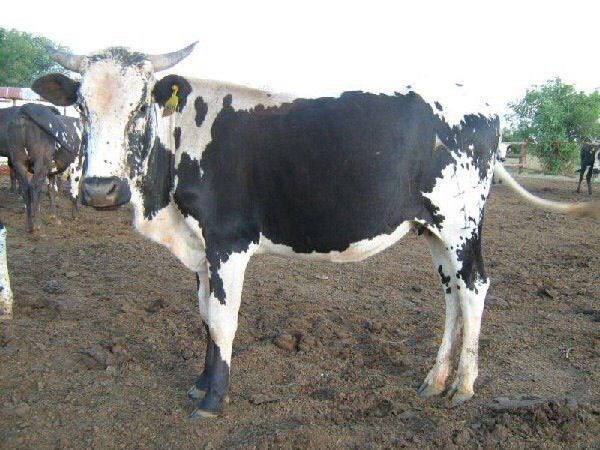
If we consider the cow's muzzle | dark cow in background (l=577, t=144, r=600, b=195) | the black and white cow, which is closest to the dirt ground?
the black and white cow

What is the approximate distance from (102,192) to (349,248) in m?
1.83

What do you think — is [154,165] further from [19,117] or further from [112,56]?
[19,117]

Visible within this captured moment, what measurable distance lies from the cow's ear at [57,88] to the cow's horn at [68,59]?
0.30 feet

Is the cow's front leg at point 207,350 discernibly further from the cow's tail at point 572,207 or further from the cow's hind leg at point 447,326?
the cow's tail at point 572,207

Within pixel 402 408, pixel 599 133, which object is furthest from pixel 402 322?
pixel 599 133

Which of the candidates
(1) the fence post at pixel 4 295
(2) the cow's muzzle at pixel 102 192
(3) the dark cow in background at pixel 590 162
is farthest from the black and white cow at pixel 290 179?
(3) the dark cow in background at pixel 590 162

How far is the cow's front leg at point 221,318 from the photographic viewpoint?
384cm

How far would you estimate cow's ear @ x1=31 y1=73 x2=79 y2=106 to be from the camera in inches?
148

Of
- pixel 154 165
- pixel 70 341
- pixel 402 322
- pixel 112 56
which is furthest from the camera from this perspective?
pixel 402 322

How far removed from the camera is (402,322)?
568 cm

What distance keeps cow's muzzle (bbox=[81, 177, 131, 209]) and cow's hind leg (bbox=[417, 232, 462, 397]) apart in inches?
96.8

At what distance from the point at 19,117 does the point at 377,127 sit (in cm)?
876

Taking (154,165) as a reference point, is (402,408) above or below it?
below

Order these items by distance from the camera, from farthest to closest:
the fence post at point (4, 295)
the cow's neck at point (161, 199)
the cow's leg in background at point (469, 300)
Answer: the fence post at point (4, 295)
the cow's leg in background at point (469, 300)
the cow's neck at point (161, 199)
